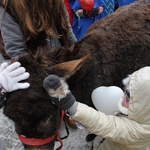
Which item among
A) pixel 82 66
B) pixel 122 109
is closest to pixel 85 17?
pixel 82 66

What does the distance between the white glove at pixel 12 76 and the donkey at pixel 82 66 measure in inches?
3.3

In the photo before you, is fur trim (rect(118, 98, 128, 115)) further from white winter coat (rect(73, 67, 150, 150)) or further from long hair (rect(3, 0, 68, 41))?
long hair (rect(3, 0, 68, 41))

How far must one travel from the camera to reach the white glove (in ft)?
6.19

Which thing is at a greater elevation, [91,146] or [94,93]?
[94,93]

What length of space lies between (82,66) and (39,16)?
0.65 m

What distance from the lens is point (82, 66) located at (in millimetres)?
2445

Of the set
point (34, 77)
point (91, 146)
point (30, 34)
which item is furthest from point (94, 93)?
point (91, 146)

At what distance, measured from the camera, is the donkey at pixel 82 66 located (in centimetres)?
206

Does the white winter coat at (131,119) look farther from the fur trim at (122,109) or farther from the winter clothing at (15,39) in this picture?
the winter clothing at (15,39)

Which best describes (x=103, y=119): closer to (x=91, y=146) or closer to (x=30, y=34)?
(x=30, y=34)

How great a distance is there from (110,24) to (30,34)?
2.94ft

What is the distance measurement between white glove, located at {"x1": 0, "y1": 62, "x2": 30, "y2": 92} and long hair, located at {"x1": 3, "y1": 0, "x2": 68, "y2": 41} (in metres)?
0.72

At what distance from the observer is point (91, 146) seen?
10.9 ft

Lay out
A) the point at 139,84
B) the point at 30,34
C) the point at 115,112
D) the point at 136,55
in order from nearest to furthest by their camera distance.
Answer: the point at 139,84
the point at 115,112
the point at 30,34
the point at 136,55
